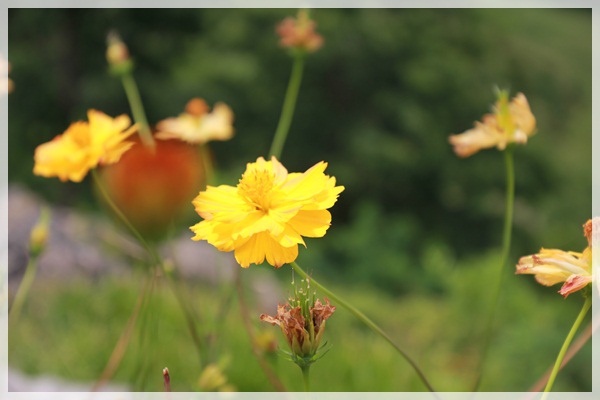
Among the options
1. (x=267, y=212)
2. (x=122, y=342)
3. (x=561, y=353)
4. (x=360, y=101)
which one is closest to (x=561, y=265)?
(x=561, y=353)

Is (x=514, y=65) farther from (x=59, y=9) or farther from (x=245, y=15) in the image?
(x=59, y=9)

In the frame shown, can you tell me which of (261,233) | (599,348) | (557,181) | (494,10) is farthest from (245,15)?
(261,233)

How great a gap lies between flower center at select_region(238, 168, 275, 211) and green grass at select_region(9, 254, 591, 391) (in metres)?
0.45

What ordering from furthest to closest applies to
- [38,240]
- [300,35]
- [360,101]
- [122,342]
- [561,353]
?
[360,101] → [300,35] → [38,240] → [122,342] → [561,353]

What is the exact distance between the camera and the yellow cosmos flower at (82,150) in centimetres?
52

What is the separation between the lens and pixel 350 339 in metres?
1.62

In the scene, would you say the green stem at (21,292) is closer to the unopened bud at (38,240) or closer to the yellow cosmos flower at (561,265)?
the unopened bud at (38,240)

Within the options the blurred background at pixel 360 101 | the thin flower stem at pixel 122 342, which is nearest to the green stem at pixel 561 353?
the thin flower stem at pixel 122 342

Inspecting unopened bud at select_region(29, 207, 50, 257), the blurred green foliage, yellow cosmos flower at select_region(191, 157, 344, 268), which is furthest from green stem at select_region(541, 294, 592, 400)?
the blurred green foliage

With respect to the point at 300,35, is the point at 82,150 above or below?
below

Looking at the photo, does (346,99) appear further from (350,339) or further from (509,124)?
(509,124)

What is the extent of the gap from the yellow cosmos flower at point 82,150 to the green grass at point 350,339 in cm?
37

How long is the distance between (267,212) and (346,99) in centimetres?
281

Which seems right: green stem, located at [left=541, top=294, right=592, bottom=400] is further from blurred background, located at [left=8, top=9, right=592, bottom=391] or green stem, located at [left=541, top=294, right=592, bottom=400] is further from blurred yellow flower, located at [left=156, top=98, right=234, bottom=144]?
blurred background, located at [left=8, top=9, right=592, bottom=391]
